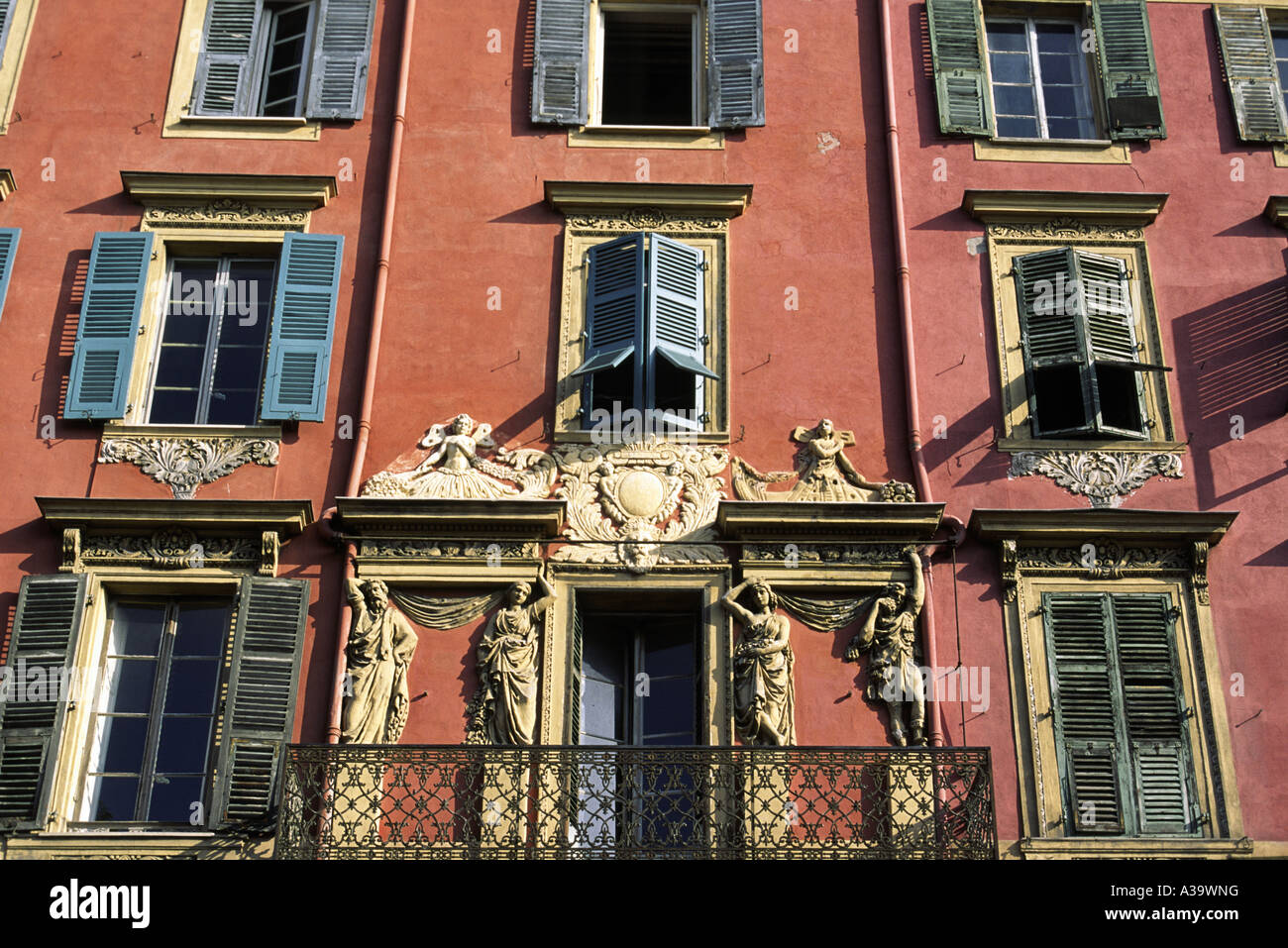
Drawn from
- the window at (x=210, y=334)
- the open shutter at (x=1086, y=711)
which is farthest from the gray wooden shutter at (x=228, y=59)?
the open shutter at (x=1086, y=711)

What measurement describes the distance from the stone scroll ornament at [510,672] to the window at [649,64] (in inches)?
188

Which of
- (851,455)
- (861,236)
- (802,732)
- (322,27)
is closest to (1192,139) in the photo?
(861,236)

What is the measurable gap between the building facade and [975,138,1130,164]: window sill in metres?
0.07

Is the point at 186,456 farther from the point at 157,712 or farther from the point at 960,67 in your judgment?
the point at 960,67

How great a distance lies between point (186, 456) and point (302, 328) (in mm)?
1457

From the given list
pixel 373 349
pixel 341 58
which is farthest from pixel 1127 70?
pixel 373 349

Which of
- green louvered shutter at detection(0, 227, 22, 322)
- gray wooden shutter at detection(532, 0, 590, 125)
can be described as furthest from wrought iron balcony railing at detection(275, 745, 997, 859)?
gray wooden shutter at detection(532, 0, 590, 125)

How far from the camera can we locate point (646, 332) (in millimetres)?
15109

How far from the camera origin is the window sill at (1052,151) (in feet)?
53.7

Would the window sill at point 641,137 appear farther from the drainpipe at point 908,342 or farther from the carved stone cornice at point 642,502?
the carved stone cornice at point 642,502

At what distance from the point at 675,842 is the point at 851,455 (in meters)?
3.82

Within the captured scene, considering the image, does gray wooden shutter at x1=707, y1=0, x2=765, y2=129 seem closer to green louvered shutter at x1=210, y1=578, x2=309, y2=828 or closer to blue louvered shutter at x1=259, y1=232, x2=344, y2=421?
blue louvered shutter at x1=259, y1=232, x2=344, y2=421
